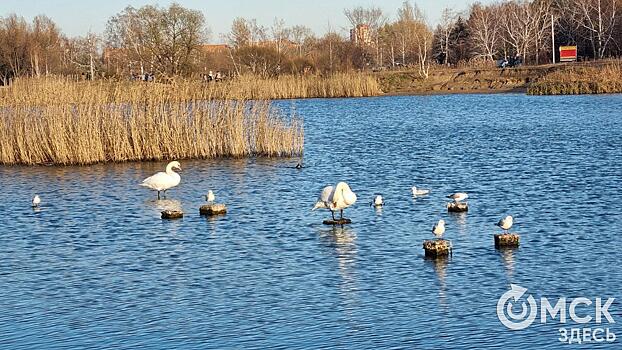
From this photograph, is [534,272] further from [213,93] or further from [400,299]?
[213,93]

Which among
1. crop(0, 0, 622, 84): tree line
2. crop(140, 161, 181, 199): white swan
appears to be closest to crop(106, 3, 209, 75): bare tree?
crop(0, 0, 622, 84): tree line

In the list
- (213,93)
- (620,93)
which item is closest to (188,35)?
(620,93)

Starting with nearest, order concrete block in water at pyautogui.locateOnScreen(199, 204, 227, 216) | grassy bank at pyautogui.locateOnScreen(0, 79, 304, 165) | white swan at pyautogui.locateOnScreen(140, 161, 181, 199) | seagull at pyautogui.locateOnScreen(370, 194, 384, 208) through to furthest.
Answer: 1. concrete block in water at pyautogui.locateOnScreen(199, 204, 227, 216)
2. seagull at pyautogui.locateOnScreen(370, 194, 384, 208)
3. white swan at pyautogui.locateOnScreen(140, 161, 181, 199)
4. grassy bank at pyautogui.locateOnScreen(0, 79, 304, 165)

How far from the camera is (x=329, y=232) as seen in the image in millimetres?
15430

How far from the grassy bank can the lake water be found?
0.66 metres

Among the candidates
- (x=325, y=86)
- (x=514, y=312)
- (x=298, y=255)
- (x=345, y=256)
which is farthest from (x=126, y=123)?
(x=325, y=86)

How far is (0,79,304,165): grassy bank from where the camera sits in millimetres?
24984

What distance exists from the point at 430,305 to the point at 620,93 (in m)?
46.3

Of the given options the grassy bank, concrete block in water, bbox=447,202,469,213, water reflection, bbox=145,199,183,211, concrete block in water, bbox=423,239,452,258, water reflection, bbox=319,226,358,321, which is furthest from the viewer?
the grassy bank

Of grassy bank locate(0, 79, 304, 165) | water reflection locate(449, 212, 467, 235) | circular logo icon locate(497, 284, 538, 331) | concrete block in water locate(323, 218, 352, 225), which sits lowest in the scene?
circular logo icon locate(497, 284, 538, 331)

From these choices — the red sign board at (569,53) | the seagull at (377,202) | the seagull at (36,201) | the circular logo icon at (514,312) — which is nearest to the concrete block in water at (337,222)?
the seagull at (377,202)

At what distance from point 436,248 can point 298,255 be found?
1.94m

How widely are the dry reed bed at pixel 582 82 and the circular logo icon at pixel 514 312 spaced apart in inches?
1808

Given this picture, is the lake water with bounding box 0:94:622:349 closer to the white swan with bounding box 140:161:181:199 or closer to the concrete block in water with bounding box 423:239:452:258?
the concrete block in water with bounding box 423:239:452:258
